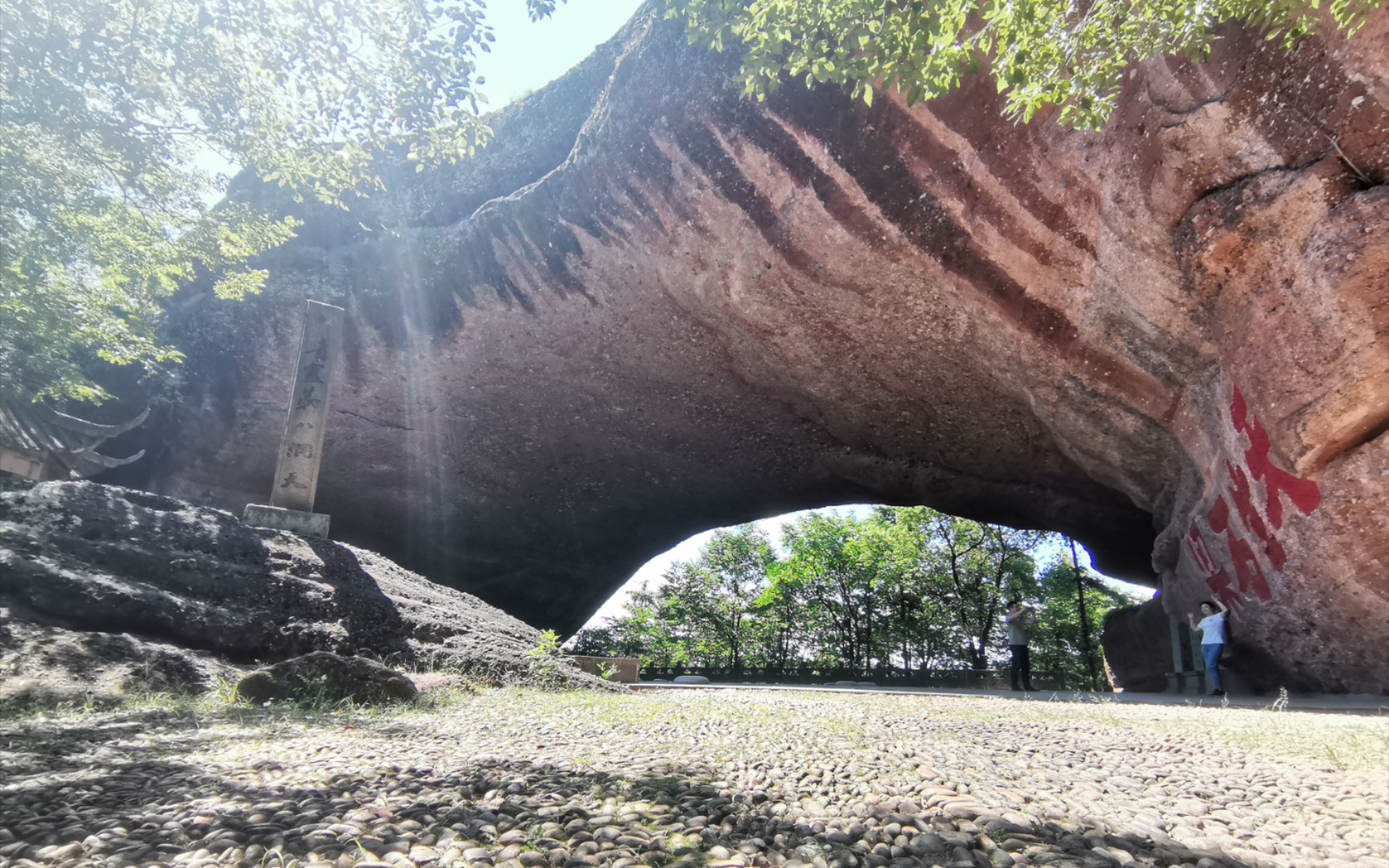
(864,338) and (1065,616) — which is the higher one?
(864,338)

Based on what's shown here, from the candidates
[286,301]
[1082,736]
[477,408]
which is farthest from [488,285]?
[1082,736]

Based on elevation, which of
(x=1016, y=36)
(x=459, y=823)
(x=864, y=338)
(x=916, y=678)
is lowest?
(x=459, y=823)

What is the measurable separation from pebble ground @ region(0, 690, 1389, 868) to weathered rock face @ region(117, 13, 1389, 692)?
15.5 ft

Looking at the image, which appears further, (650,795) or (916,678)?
(916,678)

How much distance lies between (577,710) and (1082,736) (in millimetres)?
3386

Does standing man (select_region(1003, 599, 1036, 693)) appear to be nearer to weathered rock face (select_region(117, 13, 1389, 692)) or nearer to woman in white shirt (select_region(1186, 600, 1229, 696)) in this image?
woman in white shirt (select_region(1186, 600, 1229, 696))

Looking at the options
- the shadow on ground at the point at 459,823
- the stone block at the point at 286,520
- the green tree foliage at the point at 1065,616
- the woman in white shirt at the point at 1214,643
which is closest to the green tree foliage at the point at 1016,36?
the shadow on ground at the point at 459,823

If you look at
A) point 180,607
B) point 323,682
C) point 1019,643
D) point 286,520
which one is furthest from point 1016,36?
point 1019,643

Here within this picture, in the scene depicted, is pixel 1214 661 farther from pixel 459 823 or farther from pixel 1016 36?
pixel 459 823

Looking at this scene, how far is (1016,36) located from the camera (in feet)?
14.6

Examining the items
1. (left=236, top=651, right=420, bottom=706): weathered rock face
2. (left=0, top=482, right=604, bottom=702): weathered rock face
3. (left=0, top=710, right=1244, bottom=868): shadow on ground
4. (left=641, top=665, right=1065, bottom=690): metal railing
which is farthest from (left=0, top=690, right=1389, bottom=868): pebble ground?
(left=641, top=665, right=1065, bottom=690): metal railing

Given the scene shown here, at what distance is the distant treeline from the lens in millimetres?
27422

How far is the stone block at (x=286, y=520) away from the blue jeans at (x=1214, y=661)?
37.8 feet

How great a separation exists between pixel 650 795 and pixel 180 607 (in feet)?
16.9
